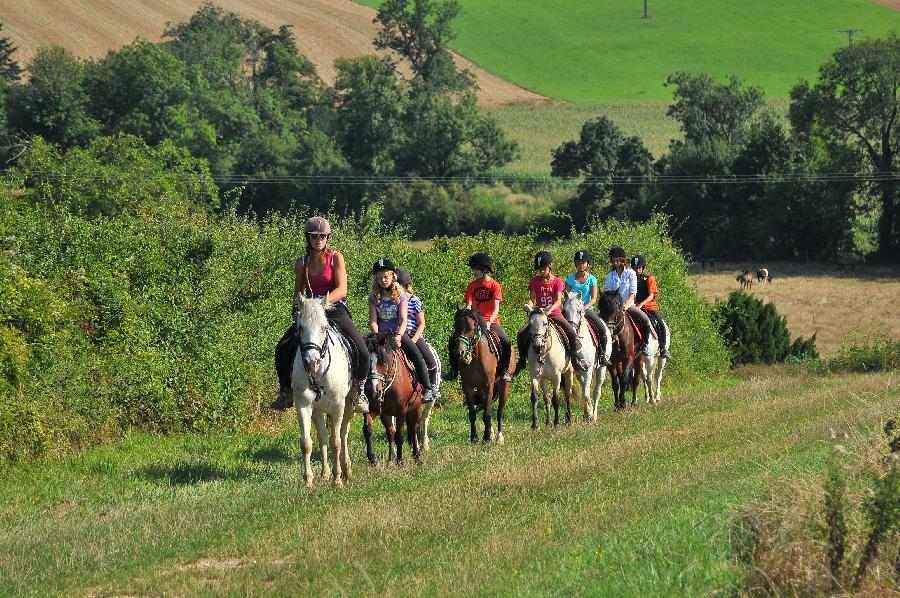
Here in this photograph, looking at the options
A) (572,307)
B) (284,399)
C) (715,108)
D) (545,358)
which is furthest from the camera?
(715,108)

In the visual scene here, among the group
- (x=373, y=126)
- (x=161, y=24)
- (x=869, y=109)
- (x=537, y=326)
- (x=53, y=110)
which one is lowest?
(x=537, y=326)

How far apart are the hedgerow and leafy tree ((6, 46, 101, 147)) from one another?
60.5 meters

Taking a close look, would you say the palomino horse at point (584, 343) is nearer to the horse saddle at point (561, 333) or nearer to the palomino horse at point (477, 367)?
the horse saddle at point (561, 333)

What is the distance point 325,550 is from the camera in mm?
10125

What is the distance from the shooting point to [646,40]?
13638 centimetres

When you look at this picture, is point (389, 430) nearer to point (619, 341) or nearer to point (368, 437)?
point (368, 437)

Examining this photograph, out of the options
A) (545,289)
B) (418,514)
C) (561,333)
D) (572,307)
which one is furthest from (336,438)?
(572,307)

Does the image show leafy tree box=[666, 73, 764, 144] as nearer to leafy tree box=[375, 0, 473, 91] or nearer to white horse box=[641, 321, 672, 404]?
leafy tree box=[375, 0, 473, 91]

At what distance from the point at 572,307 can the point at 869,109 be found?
205 feet

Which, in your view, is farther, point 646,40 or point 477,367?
point 646,40

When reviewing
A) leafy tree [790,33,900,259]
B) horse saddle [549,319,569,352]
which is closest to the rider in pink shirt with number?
horse saddle [549,319,569,352]

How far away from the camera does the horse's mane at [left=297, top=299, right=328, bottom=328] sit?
12766mm

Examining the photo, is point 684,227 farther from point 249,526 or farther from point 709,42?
point 249,526

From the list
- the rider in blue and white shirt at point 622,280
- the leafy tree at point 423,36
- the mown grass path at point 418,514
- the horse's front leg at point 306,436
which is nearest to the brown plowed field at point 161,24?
the leafy tree at point 423,36
